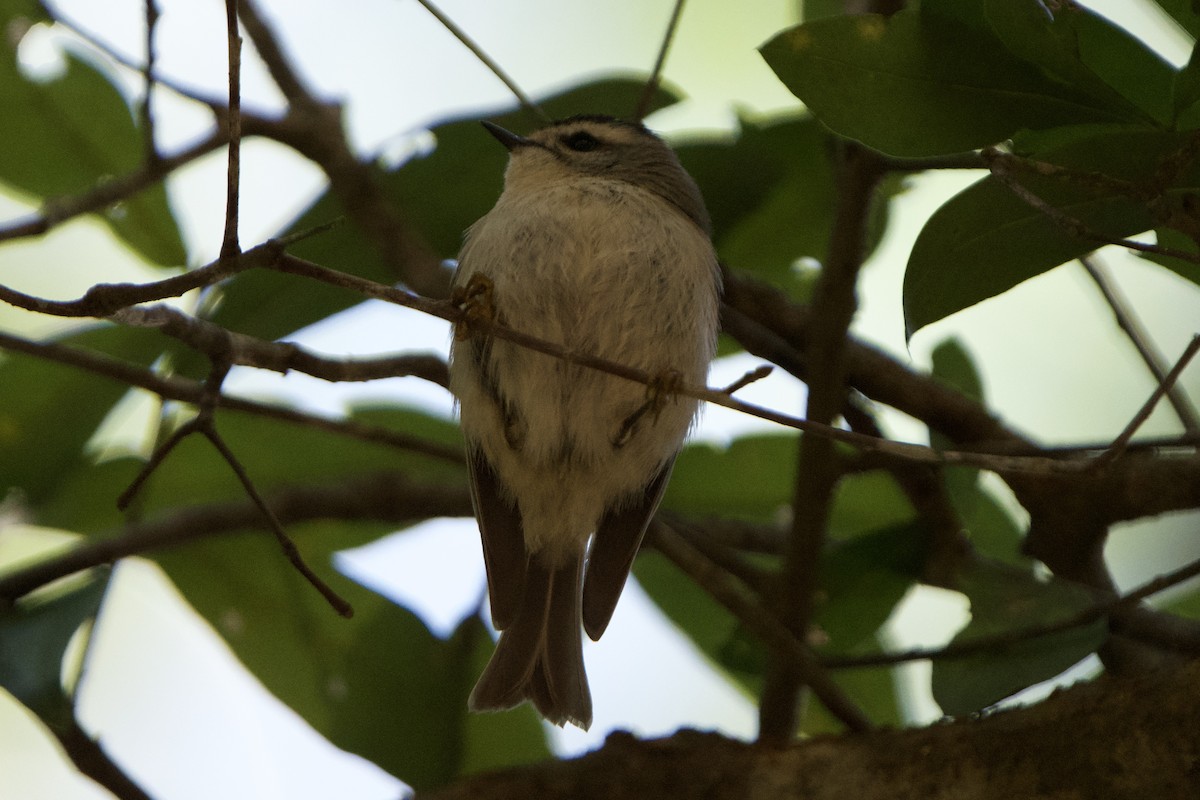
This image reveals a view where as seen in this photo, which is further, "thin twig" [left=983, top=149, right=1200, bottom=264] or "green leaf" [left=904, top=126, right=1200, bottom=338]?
"green leaf" [left=904, top=126, right=1200, bottom=338]

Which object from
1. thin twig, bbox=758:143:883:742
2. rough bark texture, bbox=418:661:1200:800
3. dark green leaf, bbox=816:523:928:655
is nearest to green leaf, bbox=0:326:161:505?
rough bark texture, bbox=418:661:1200:800

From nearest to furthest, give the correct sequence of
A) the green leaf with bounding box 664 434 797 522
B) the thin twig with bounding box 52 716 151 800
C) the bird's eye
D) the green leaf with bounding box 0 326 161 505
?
the thin twig with bounding box 52 716 151 800 → the green leaf with bounding box 0 326 161 505 → the green leaf with bounding box 664 434 797 522 → the bird's eye

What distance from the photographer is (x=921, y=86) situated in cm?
205

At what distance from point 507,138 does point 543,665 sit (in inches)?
57.4

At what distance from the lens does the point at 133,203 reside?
3398 mm

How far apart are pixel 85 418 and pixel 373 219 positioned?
92 cm

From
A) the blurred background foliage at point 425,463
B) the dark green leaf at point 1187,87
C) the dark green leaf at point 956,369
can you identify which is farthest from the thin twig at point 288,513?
the dark green leaf at point 1187,87

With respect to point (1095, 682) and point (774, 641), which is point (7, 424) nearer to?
point (774, 641)

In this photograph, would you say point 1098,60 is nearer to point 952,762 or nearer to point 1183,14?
point 1183,14

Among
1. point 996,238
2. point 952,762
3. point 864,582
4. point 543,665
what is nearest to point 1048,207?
point 996,238

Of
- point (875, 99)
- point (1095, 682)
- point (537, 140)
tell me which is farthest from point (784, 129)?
point (1095, 682)

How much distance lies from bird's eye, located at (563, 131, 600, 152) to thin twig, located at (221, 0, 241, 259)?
187cm

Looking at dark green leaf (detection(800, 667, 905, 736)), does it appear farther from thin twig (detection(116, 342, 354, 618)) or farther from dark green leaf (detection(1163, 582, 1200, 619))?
thin twig (detection(116, 342, 354, 618))

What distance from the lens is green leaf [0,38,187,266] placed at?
3.41 metres
